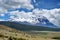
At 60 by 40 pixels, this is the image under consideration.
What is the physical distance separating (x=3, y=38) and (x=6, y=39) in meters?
4.09

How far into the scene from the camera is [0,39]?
89.4 metres

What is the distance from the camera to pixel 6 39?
90062 mm

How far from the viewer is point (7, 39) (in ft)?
298

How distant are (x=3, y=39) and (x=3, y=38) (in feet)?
9.34

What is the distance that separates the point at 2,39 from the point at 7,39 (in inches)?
91.7

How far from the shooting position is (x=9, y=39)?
91.8 metres

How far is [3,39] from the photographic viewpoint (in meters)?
90.9

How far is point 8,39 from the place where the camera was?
90688mm

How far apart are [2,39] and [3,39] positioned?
48 cm

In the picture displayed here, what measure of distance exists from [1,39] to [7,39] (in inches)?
110

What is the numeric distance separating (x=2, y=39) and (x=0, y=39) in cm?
151

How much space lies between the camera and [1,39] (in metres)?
90.7

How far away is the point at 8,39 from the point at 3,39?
2.37 m

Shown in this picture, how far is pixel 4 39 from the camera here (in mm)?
91250
